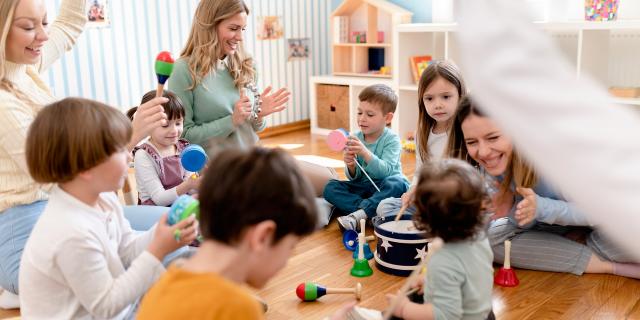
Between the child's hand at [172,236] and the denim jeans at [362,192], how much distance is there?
137 centimetres

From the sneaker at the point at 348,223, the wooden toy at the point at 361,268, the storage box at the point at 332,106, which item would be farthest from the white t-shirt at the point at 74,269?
the storage box at the point at 332,106

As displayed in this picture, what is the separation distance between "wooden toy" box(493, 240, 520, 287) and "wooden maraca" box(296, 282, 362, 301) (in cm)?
47

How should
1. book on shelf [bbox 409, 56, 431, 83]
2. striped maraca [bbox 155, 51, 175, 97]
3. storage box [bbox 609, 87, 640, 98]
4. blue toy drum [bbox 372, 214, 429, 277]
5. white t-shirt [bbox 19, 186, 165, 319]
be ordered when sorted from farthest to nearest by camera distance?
1. book on shelf [bbox 409, 56, 431, 83]
2. storage box [bbox 609, 87, 640, 98]
3. blue toy drum [bbox 372, 214, 429, 277]
4. striped maraca [bbox 155, 51, 175, 97]
5. white t-shirt [bbox 19, 186, 165, 319]

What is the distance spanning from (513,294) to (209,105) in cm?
138

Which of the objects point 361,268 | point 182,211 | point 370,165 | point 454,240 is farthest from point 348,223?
point 182,211

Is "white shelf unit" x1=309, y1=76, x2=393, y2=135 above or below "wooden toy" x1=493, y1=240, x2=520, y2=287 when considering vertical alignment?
above

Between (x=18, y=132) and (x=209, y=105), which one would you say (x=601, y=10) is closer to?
(x=209, y=105)

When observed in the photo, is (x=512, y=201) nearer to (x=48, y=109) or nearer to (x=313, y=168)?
(x=313, y=168)

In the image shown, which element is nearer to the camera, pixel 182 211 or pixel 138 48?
pixel 182 211

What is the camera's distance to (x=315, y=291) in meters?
1.88

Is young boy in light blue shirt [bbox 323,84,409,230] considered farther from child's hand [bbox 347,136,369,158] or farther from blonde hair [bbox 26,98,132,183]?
blonde hair [bbox 26,98,132,183]

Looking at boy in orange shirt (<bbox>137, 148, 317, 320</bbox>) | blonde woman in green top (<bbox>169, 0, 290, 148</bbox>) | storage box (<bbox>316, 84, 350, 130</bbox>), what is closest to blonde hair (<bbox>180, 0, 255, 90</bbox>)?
blonde woman in green top (<bbox>169, 0, 290, 148</bbox>)

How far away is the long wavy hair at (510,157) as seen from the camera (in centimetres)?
192

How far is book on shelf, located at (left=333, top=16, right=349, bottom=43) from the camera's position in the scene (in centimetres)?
478
